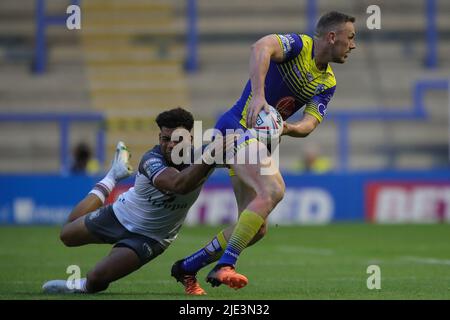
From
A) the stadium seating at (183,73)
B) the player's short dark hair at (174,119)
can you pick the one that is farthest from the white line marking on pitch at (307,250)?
the stadium seating at (183,73)

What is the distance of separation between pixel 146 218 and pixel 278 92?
5.02ft

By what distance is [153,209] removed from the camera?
28.3ft

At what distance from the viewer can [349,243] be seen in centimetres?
1510

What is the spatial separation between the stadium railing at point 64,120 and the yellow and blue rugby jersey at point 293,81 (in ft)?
41.0

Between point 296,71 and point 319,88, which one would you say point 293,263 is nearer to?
point 319,88

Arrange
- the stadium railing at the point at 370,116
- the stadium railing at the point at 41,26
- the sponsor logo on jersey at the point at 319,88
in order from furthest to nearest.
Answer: the stadium railing at the point at 41,26 < the stadium railing at the point at 370,116 < the sponsor logo on jersey at the point at 319,88

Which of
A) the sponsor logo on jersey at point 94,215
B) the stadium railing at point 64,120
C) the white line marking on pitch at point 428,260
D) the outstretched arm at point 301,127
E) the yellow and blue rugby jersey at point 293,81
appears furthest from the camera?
the stadium railing at point 64,120

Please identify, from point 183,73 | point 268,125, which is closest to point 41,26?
point 183,73

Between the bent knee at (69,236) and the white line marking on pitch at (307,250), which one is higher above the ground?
the bent knee at (69,236)

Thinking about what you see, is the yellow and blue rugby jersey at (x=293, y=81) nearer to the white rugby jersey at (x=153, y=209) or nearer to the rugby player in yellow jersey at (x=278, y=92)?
the rugby player in yellow jersey at (x=278, y=92)

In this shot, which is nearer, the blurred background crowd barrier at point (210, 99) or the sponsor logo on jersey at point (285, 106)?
the sponsor logo on jersey at point (285, 106)

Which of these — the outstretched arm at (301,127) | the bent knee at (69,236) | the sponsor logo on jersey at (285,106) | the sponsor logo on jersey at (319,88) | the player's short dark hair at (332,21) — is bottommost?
the bent knee at (69,236)

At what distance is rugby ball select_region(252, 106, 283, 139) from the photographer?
771 cm

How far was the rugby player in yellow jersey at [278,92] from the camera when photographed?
7793 mm
